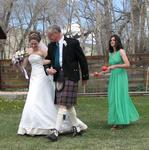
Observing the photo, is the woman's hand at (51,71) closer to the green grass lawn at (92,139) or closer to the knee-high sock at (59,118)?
the knee-high sock at (59,118)

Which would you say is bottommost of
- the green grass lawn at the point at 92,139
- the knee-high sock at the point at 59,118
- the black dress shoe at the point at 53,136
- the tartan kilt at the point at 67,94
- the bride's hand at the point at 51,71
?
the green grass lawn at the point at 92,139

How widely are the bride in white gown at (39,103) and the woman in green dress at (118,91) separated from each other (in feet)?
2.64

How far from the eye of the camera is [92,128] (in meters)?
9.38

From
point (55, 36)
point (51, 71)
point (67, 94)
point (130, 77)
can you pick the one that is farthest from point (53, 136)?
point (130, 77)

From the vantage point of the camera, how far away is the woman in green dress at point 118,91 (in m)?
9.38

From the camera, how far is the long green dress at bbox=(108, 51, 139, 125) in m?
9.39

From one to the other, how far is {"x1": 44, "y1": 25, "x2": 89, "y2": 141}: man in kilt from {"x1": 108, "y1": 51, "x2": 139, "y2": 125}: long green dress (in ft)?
3.79

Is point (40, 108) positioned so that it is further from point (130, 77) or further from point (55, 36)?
point (130, 77)

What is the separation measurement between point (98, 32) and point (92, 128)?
70.8 feet

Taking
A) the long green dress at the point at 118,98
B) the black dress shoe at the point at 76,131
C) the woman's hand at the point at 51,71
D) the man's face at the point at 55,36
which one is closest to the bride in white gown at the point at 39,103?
the black dress shoe at the point at 76,131

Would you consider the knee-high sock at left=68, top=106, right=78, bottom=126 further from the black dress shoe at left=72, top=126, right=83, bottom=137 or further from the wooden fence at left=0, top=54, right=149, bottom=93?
the wooden fence at left=0, top=54, right=149, bottom=93

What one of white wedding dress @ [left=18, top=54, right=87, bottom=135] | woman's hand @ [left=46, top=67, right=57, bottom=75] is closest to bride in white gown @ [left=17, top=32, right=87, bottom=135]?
white wedding dress @ [left=18, top=54, right=87, bottom=135]

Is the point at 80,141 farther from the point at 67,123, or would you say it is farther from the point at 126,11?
the point at 126,11

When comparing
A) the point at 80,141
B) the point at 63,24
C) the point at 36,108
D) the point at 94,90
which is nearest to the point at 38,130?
the point at 36,108
